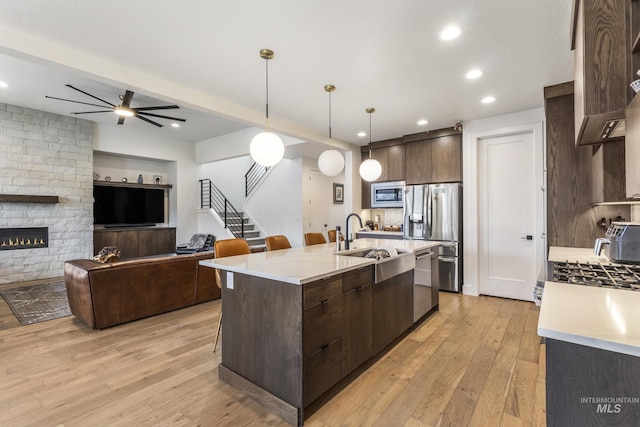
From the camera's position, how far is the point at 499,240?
4.49 m

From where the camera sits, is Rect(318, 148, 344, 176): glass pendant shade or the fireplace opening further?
the fireplace opening

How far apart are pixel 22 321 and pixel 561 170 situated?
623 centimetres

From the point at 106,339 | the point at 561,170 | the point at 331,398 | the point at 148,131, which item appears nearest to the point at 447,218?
the point at 561,170

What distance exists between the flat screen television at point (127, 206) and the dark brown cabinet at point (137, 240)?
255 mm

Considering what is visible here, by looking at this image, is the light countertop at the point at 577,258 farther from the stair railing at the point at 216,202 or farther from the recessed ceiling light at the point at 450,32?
the stair railing at the point at 216,202

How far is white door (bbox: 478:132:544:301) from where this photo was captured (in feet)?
13.9

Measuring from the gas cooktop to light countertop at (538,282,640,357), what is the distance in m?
0.16

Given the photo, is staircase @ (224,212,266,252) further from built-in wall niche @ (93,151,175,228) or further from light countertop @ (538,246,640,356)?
light countertop @ (538,246,640,356)

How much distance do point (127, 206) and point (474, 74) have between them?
7463 millimetres

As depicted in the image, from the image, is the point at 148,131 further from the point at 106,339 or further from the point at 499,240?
the point at 499,240

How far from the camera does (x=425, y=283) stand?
3.47 metres

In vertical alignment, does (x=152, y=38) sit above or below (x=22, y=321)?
above

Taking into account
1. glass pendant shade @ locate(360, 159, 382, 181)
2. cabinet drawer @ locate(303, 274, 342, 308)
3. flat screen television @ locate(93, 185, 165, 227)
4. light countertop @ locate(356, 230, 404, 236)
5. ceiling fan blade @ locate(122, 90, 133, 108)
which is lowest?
cabinet drawer @ locate(303, 274, 342, 308)

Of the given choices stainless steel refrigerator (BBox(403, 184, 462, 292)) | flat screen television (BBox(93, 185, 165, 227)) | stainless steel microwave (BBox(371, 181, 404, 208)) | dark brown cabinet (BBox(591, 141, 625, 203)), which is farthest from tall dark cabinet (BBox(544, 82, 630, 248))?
flat screen television (BBox(93, 185, 165, 227))
